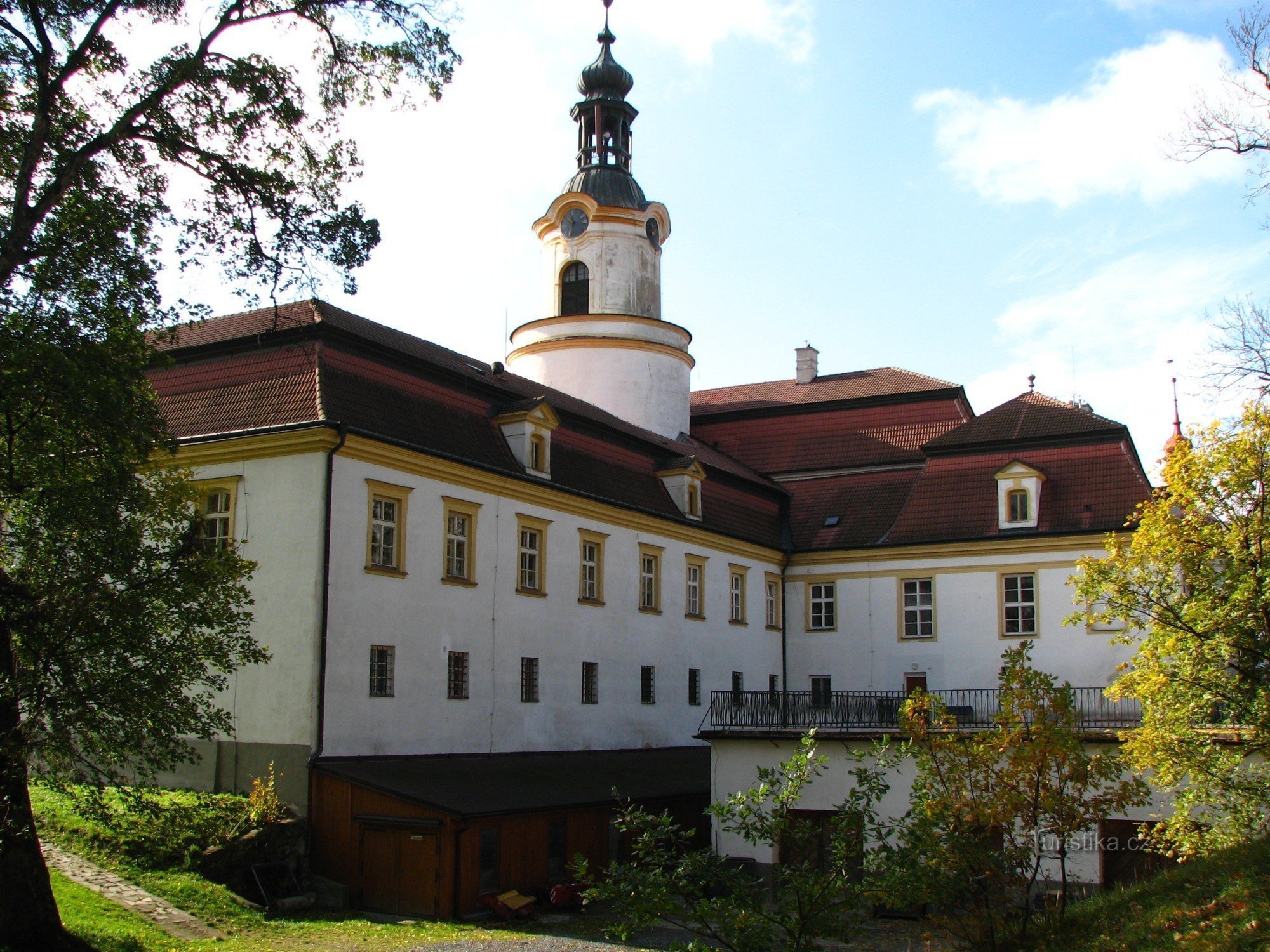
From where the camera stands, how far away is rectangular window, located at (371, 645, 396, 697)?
69.3ft

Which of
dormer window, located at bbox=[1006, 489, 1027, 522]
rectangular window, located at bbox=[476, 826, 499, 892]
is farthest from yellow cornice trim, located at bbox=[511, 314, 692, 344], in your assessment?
rectangular window, located at bbox=[476, 826, 499, 892]

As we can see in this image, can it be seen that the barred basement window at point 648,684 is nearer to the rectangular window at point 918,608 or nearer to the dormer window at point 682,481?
the dormer window at point 682,481

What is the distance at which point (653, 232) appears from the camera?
133ft

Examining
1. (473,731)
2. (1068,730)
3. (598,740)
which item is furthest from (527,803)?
(1068,730)

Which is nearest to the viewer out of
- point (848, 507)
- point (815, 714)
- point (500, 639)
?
point (815, 714)

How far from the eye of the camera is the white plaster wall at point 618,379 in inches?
1508

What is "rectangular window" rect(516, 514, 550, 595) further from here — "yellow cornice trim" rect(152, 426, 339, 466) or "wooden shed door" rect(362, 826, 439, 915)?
"wooden shed door" rect(362, 826, 439, 915)

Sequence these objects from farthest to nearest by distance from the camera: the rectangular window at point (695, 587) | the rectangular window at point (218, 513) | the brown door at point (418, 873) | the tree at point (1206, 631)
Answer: the rectangular window at point (695, 587) → the rectangular window at point (218, 513) → the brown door at point (418, 873) → the tree at point (1206, 631)

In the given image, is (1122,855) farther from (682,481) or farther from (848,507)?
(848,507)

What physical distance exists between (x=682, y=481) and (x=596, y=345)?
346 inches

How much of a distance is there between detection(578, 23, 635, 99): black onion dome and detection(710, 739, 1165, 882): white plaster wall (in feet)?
81.0

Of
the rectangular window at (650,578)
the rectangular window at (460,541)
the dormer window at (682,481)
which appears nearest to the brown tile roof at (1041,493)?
the dormer window at (682,481)

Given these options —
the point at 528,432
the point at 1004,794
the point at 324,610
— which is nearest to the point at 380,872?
the point at 324,610

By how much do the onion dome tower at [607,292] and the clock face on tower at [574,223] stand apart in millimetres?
20
